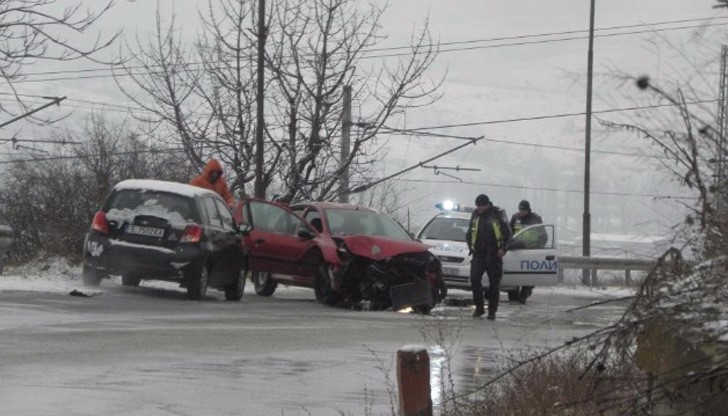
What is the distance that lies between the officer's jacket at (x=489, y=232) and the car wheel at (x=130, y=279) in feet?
14.8

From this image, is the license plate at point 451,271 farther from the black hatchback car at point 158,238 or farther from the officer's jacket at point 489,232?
the black hatchback car at point 158,238

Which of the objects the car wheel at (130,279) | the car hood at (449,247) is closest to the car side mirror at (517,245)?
the car hood at (449,247)

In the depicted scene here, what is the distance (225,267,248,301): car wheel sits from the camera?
71.7 ft

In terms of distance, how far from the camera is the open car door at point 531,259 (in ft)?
87.6

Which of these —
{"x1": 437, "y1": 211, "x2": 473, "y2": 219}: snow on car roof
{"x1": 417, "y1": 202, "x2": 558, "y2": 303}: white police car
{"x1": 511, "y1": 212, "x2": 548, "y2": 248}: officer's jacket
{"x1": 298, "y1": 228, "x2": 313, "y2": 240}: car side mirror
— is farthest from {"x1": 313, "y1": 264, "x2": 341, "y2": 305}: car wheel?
{"x1": 437, "y1": 211, "x2": 473, "y2": 219}: snow on car roof

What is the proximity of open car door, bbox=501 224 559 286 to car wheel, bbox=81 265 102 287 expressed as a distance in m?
7.66

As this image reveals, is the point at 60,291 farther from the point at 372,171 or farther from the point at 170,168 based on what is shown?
the point at 170,168

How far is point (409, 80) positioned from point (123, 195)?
18045 mm

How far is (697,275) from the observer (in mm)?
5941

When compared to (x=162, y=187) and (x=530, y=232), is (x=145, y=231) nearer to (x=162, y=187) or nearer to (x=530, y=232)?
(x=162, y=187)

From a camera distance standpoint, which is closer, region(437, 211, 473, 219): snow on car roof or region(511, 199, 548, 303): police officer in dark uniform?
region(511, 199, 548, 303): police officer in dark uniform

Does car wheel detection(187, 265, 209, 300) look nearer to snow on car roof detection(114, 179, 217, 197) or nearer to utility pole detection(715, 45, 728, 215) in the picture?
snow on car roof detection(114, 179, 217, 197)

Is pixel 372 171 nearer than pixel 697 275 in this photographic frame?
No

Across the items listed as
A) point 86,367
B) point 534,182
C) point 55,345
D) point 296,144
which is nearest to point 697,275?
point 86,367
